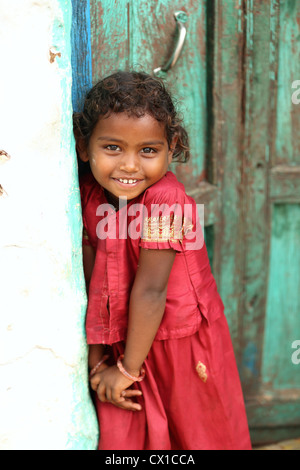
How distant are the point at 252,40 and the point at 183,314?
97cm

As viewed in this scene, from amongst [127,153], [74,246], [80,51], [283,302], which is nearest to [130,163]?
[127,153]

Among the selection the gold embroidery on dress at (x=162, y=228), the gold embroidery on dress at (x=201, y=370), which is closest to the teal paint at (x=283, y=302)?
the gold embroidery on dress at (x=201, y=370)

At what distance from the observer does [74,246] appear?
4.26 ft

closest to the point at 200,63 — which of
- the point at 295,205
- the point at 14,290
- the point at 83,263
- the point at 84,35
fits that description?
the point at 84,35

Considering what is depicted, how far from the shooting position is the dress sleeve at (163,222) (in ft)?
4.22

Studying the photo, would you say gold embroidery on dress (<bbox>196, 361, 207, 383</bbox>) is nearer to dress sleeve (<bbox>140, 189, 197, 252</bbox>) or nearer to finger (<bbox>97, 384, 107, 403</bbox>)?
finger (<bbox>97, 384, 107, 403</bbox>)

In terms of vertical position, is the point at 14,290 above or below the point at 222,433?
above

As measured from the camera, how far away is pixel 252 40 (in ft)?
5.50

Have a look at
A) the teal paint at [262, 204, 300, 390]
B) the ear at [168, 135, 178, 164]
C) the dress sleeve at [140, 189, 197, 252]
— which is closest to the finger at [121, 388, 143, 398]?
the dress sleeve at [140, 189, 197, 252]

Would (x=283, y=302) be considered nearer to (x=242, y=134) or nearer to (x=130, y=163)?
(x=242, y=134)

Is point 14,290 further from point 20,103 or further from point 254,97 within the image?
point 254,97

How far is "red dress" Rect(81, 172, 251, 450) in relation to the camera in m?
1.33

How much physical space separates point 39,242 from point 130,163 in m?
0.30

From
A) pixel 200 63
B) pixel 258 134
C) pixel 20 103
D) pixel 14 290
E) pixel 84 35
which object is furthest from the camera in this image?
pixel 258 134
